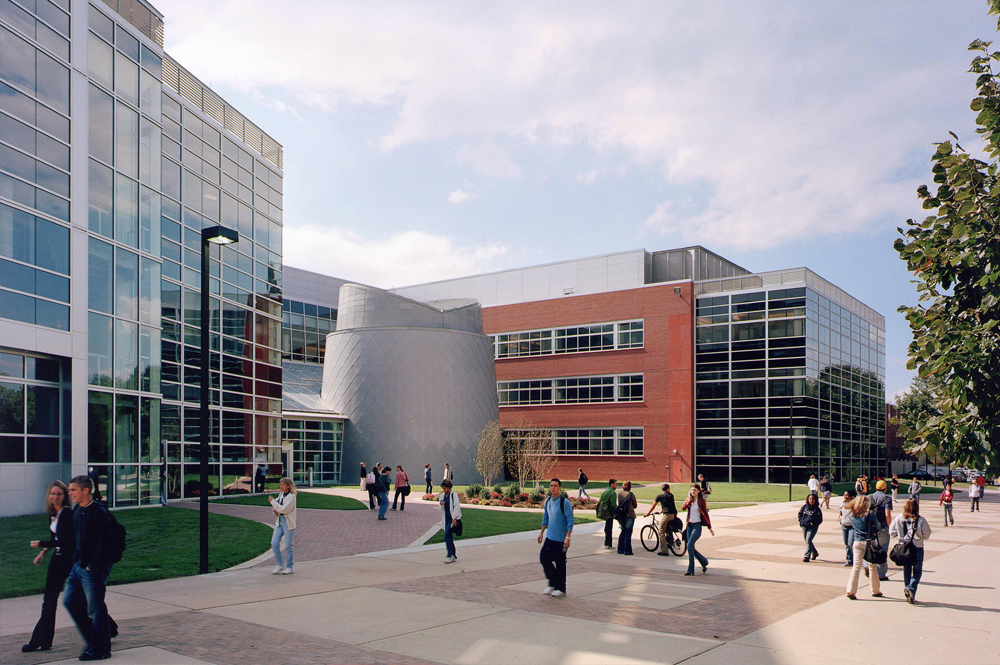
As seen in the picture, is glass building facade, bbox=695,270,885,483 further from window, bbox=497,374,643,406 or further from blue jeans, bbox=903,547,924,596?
blue jeans, bbox=903,547,924,596

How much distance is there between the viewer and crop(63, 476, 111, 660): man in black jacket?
796cm

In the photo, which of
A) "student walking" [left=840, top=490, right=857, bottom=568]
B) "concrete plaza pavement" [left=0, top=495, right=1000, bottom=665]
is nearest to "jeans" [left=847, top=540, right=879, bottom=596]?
"concrete plaza pavement" [left=0, top=495, right=1000, bottom=665]

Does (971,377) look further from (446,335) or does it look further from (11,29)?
(446,335)

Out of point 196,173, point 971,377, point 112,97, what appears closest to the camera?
point 971,377

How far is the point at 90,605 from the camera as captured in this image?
800cm

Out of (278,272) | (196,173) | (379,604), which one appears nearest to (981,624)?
(379,604)

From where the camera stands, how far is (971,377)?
4.72 metres

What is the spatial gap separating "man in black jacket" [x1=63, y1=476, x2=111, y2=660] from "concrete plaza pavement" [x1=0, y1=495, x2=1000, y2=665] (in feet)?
1.04

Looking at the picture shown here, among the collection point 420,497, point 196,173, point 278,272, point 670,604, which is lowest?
point 420,497

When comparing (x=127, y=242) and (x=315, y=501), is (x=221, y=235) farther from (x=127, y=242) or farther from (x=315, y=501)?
(x=315, y=501)

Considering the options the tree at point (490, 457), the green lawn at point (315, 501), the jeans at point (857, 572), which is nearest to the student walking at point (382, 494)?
the green lawn at point (315, 501)

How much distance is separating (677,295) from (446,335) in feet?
54.8

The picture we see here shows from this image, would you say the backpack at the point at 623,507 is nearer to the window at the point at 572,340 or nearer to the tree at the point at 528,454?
the tree at the point at 528,454

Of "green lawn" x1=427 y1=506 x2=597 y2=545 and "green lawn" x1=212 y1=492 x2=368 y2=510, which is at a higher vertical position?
"green lawn" x1=427 y1=506 x2=597 y2=545
